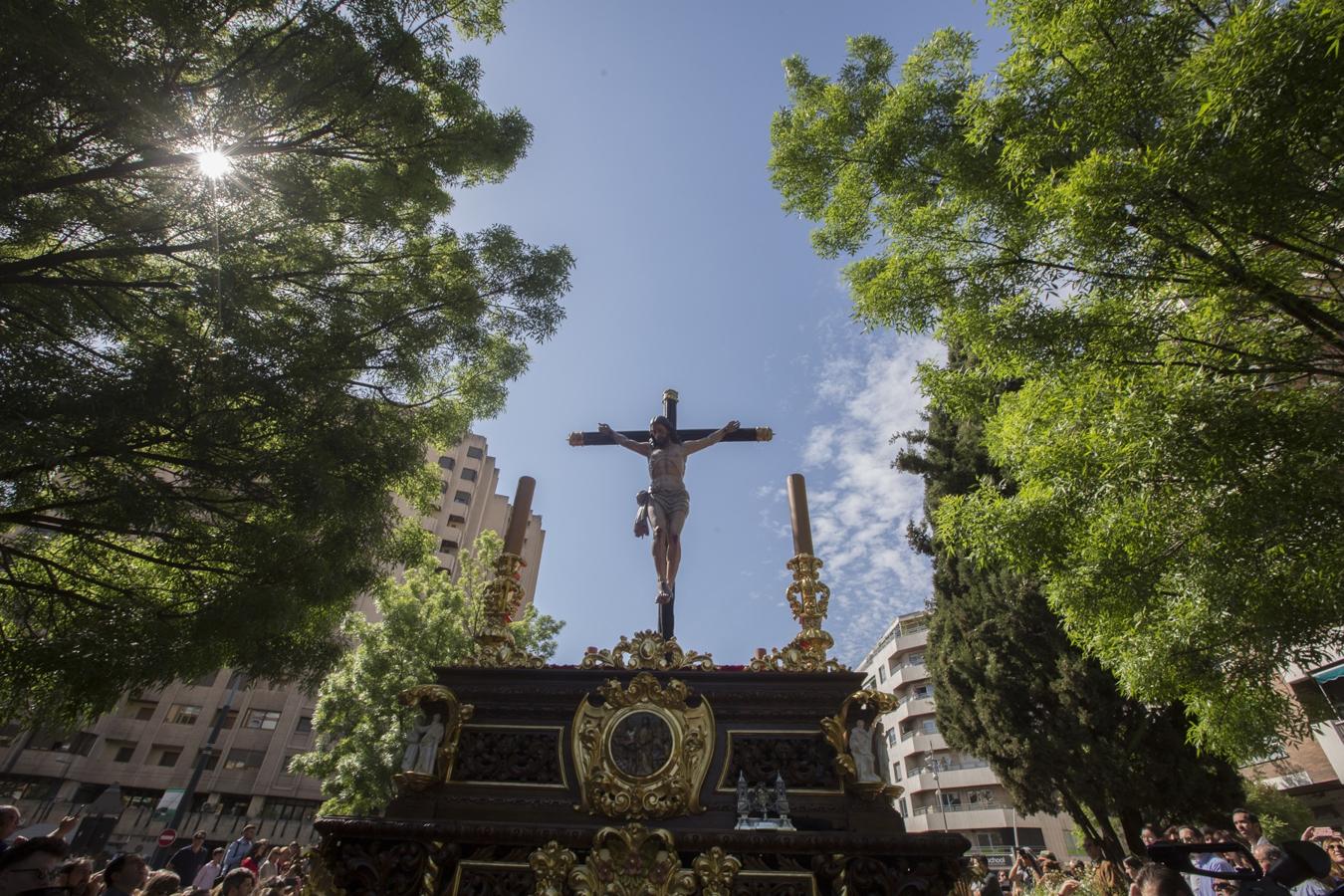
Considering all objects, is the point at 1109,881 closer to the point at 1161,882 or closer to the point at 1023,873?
the point at 1023,873

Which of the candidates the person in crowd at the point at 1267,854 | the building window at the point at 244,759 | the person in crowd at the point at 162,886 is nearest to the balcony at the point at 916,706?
the building window at the point at 244,759

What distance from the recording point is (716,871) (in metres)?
3.36

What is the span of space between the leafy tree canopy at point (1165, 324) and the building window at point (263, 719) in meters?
39.6

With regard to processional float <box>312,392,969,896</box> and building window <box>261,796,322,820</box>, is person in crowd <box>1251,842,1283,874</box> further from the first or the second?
building window <box>261,796,322,820</box>

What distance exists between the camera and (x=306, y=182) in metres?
6.49

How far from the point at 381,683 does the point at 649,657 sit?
14220 mm

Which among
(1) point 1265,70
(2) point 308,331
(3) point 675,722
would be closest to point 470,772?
(3) point 675,722

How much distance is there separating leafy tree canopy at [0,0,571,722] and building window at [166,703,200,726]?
35225 mm

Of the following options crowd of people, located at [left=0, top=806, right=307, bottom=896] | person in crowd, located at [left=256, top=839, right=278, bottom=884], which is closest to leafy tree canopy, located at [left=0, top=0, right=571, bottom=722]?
crowd of people, located at [left=0, top=806, right=307, bottom=896]

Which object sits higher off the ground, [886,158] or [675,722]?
[886,158]

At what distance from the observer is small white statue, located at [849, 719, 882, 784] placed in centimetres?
390

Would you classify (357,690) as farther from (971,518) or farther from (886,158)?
(886,158)

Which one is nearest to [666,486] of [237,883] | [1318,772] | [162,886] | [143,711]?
[237,883]

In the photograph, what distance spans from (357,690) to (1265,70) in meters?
18.9
